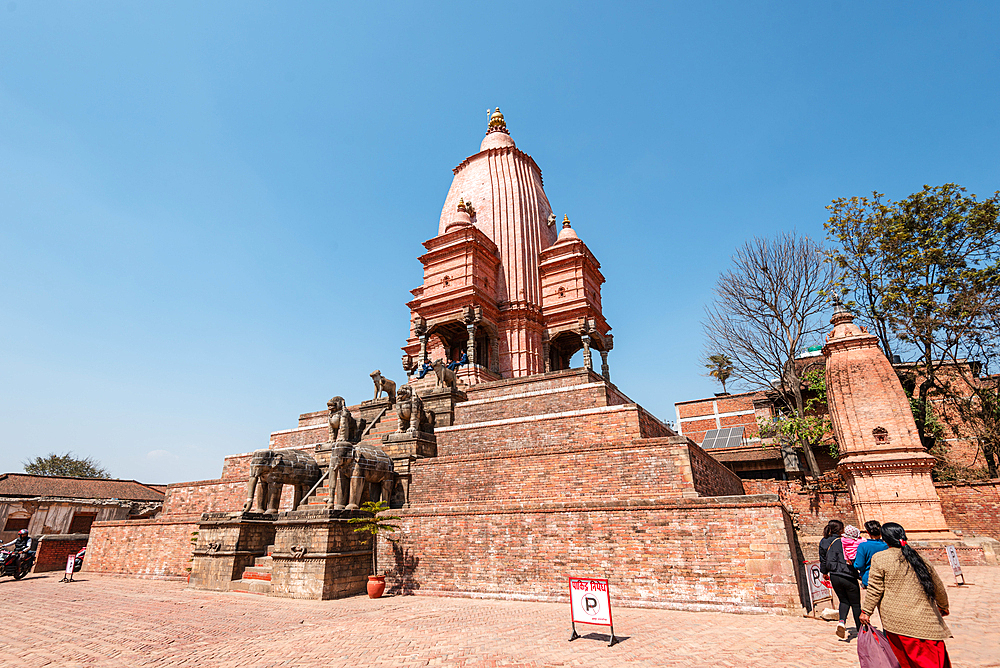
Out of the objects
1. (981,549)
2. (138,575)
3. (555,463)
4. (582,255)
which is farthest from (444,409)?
(981,549)

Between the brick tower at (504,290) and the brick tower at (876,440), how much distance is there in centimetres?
956

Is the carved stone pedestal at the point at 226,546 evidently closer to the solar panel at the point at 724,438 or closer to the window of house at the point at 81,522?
the window of house at the point at 81,522

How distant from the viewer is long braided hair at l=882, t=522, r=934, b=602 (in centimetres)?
394

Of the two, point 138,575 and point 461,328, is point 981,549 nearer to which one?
point 461,328

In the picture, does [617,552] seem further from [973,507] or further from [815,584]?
[973,507]

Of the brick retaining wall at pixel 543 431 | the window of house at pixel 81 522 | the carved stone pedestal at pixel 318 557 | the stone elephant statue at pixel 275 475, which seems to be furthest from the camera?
the window of house at pixel 81 522

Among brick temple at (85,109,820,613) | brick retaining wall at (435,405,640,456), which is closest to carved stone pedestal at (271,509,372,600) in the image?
brick temple at (85,109,820,613)

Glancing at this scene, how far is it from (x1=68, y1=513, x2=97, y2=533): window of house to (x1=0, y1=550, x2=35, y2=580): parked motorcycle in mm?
11298

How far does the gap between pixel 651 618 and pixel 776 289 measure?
56.9 feet

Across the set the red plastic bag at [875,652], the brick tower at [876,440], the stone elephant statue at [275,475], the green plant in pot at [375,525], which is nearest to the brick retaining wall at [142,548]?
the stone elephant statue at [275,475]

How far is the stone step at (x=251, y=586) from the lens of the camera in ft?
37.3

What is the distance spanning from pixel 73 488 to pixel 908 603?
3712 cm

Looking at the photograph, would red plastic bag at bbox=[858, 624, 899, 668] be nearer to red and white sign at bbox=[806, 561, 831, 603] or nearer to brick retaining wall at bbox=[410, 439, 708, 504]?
red and white sign at bbox=[806, 561, 831, 603]

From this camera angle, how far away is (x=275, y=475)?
42.5 feet
